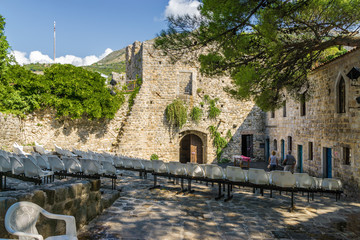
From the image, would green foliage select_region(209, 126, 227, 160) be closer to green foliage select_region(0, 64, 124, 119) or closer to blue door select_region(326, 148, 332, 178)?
green foliage select_region(0, 64, 124, 119)

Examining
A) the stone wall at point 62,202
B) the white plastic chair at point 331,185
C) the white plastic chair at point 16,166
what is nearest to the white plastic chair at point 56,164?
the white plastic chair at point 16,166

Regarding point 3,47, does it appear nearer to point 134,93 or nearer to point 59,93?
point 59,93

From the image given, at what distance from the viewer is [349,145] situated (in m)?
8.53

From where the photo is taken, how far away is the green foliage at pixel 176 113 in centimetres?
1633

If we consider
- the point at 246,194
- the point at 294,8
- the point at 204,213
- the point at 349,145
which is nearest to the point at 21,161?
the point at 204,213

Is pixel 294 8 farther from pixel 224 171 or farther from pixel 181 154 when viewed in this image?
pixel 181 154

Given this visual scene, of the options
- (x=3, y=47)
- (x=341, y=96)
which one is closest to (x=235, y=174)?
(x=341, y=96)

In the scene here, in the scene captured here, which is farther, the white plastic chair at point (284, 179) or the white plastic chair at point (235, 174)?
the white plastic chair at point (235, 174)

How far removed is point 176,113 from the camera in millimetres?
16312

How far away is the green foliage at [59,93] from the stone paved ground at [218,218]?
26.9 ft

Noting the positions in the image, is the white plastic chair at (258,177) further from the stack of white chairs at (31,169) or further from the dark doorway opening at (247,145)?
the dark doorway opening at (247,145)

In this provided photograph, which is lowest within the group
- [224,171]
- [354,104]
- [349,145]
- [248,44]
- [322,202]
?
[322,202]

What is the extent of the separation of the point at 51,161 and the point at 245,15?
6071 millimetres

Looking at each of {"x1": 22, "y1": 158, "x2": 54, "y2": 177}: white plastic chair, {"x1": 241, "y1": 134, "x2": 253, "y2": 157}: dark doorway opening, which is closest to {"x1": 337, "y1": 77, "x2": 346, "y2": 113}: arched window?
{"x1": 241, "y1": 134, "x2": 253, "y2": 157}: dark doorway opening
